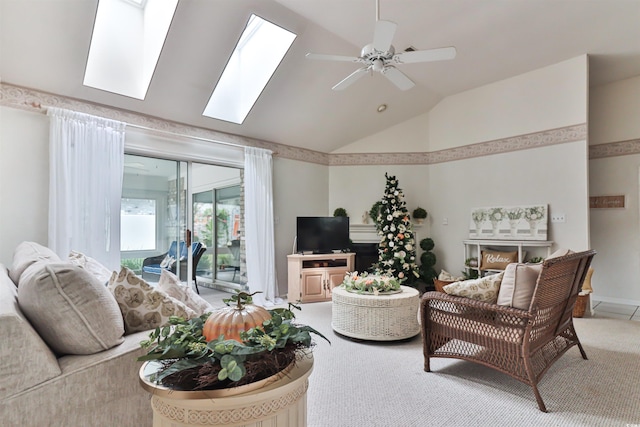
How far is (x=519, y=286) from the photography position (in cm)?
232

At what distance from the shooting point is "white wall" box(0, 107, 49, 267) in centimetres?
325

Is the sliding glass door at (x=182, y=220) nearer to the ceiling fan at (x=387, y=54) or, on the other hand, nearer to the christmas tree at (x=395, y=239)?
the christmas tree at (x=395, y=239)

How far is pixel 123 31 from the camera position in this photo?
3.75 m

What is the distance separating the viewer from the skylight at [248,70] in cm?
425

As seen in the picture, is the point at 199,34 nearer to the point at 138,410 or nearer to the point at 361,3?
the point at 361,3

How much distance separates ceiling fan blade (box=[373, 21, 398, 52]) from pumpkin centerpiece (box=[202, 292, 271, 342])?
224 cm

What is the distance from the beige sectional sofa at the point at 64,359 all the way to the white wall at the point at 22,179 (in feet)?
7.66

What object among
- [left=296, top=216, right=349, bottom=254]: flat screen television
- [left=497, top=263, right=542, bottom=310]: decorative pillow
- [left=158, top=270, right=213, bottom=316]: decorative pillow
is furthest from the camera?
[left=296, top=216, right=349, bottom=254]: flat screen television

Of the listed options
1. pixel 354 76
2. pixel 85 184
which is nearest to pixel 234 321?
pixel 354 76

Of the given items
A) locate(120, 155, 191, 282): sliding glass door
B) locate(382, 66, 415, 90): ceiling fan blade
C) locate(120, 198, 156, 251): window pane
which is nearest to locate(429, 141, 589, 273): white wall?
locate(382, 66, 415, 90): ceiling fan blade

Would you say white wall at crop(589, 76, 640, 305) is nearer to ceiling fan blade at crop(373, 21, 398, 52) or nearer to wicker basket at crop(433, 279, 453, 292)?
wicker basket at crop(433, 279, 453, 292)

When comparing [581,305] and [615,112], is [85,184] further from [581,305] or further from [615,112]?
[615,112]

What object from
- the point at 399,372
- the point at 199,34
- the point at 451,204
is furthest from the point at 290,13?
the point at 451,204

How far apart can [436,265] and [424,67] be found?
11.2ft
